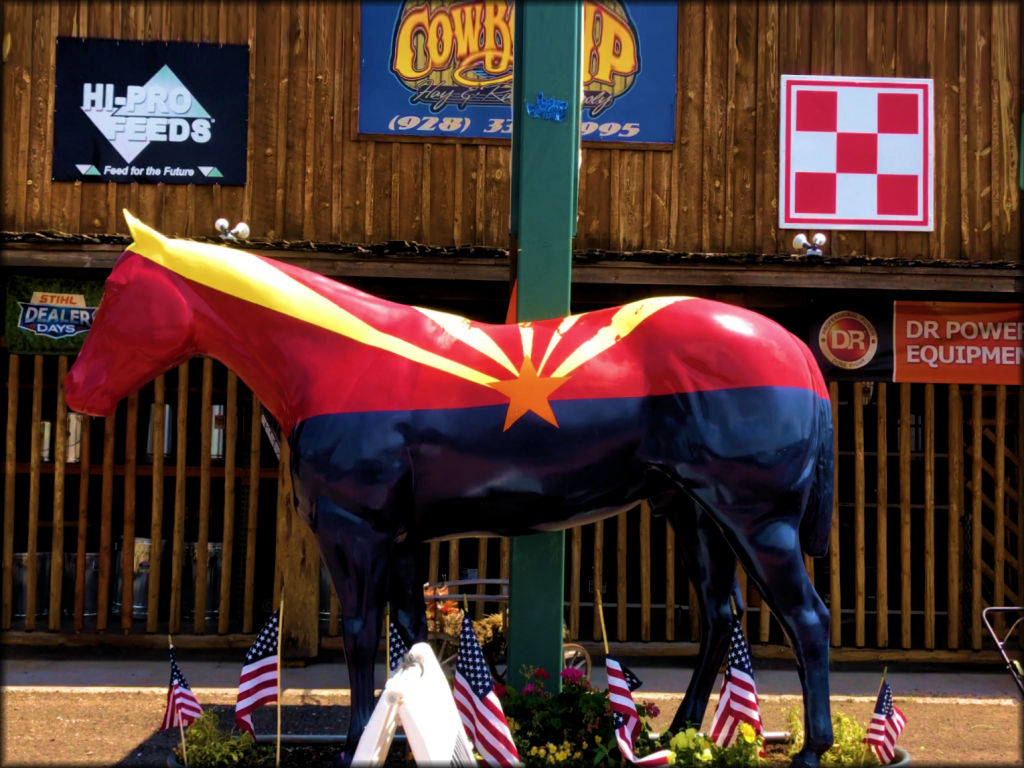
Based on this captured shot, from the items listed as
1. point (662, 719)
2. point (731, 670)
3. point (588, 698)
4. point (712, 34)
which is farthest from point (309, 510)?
point (712, 34)

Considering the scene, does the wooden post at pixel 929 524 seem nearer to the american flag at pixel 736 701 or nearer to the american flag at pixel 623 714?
the american flag at pixel 736 701

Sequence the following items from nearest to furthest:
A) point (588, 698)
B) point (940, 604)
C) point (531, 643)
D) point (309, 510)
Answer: point (309, 510) < point (588, 698) < point (531, 643) < point (940, 604)

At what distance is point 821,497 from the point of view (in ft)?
15.3

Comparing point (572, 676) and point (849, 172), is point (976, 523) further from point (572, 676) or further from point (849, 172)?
point (572, 676)

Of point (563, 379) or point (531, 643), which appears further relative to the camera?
point (531, 643)

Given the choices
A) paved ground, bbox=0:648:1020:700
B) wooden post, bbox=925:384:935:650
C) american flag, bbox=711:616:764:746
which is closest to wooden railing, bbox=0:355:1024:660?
wooden post, bbox=925:384:935:650

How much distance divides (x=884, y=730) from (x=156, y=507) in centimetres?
599

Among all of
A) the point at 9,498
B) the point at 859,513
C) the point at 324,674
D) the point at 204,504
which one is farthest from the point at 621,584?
the point at 9,498

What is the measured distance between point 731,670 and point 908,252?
460 cm

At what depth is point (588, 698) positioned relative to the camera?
190 inches

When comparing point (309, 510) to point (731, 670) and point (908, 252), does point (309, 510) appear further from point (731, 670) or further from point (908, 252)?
point (908, 252)

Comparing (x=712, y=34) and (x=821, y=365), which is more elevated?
(x=712, y=34)

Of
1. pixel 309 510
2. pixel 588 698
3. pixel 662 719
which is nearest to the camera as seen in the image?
pixel 309 510

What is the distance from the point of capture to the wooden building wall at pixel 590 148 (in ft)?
25.7
